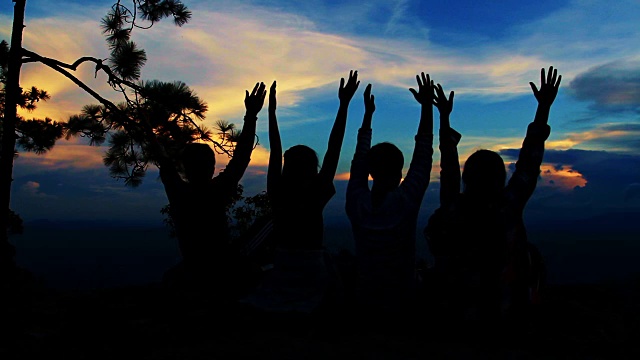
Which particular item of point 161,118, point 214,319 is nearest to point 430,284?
point 214,319

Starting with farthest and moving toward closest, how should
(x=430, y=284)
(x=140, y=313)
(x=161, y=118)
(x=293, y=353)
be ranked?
(x=161, y=118)
(x=140, y=313)
(x=430, y=284)
(x=293, y=353)

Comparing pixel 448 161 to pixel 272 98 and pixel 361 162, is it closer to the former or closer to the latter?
pixel 361 162

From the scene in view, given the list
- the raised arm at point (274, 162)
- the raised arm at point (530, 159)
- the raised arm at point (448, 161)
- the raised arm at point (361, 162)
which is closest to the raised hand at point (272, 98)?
the raised arm at point (274, 162)

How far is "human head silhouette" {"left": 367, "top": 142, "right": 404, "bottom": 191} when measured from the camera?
3.80 meters

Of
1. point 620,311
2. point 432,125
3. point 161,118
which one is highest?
point 161,118

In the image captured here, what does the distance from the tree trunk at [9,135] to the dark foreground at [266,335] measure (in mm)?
2028

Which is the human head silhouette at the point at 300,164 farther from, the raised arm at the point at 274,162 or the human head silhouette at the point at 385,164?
the human head silhouette at the point at 385,164

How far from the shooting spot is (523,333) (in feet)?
12.1

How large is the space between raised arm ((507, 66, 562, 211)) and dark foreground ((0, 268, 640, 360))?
906 mm

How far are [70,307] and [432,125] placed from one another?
376 cm

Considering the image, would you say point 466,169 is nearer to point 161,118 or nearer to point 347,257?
point 347,257

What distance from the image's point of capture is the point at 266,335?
12.3 ft

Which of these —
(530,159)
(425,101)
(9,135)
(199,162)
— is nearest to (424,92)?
(425,101)

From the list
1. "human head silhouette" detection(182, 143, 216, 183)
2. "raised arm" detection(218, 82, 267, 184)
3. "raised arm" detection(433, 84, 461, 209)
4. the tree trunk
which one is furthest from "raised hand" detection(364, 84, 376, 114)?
the tree trunk
